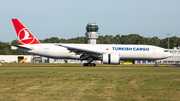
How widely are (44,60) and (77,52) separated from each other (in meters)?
54.1

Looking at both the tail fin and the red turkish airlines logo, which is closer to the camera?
the tail fin

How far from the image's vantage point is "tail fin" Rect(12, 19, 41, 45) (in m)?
38.6

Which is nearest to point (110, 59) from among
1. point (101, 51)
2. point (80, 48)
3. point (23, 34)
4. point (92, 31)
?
point (101, 51)

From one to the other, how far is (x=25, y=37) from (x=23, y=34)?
556 millimetres

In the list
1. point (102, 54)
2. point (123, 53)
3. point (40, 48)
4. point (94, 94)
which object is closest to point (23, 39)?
point (40, 48)

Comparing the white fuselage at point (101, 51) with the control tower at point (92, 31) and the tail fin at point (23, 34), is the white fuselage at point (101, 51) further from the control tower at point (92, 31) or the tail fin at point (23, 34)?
the control tower at point (92, 31)

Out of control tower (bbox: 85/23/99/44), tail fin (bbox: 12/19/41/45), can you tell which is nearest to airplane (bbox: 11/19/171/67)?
tail fin (bbox: 12/19/41/45)

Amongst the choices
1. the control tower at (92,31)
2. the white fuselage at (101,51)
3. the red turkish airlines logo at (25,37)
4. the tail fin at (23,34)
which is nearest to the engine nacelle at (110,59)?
the white fuselage at (101,51)

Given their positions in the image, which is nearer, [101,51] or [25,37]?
[101,51]

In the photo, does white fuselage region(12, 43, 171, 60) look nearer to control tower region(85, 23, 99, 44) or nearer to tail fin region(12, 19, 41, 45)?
tail fin region(12, 19, 41, 45)

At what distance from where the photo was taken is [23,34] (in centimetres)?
3891

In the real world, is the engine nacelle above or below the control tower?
below

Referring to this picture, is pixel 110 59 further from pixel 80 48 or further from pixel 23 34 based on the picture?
pixel 23 34

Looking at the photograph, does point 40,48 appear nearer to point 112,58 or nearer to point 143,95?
point 112,58
